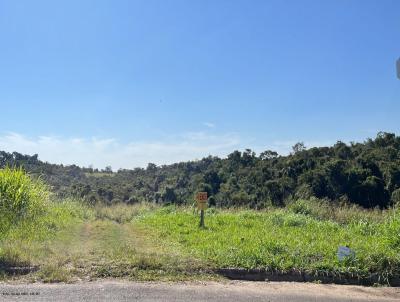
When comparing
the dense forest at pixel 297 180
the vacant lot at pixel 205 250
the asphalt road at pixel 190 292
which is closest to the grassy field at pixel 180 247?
the vacant lot at pixel 205 250

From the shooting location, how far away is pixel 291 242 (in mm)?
9992

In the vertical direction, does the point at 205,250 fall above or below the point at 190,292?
above

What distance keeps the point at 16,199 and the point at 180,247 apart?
3714mm

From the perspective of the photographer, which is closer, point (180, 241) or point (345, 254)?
point (345, 254)

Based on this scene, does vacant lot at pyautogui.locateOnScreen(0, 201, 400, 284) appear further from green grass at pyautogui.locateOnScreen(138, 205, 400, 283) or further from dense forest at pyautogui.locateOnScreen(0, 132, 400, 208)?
dense forest at pyautogui.locateOnScreen(0, 132, 400, 208)

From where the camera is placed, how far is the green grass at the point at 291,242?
8.16m

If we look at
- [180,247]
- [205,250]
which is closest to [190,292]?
[205,250]

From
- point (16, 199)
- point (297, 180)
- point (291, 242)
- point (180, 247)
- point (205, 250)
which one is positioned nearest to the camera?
point (205, 250)

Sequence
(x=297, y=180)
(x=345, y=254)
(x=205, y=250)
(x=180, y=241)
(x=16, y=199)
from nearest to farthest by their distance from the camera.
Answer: (x=345, y=254) → (x=205, y=250) → (x=16, y=199) → (x=180, y=241) → (x=297, y=180)

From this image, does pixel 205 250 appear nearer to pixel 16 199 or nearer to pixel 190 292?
pixel 190 292

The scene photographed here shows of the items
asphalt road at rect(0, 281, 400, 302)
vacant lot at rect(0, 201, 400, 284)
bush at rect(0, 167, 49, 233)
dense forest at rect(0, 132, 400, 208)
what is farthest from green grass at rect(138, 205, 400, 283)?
dense forest at rect(0, 132, 400, 208)

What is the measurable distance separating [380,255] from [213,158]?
65170 mm

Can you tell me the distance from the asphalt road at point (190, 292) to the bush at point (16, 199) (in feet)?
9.08

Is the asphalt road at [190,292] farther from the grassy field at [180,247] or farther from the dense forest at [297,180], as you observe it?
the dense forest at [297,180]
